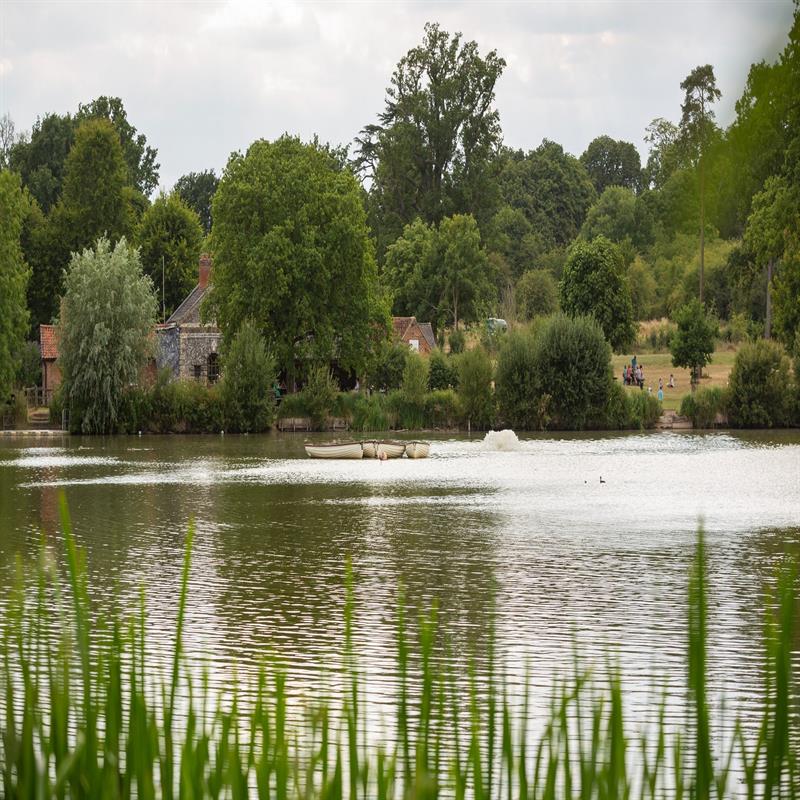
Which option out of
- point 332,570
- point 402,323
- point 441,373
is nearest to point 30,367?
point 402,323

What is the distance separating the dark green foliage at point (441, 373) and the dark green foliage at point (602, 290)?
37.1 feet

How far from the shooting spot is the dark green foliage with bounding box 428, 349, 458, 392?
65750mm

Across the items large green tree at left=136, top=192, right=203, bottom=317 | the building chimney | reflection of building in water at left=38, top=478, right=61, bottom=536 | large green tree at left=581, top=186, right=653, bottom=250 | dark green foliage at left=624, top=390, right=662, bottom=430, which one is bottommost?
reflection of building in water at left=38, top=478, right=61, bottom=536

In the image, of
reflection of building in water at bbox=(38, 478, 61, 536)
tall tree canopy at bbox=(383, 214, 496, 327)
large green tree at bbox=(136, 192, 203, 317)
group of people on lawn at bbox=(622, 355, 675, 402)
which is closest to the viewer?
reflection of building in water at bbox=(38, 478, 61, 536)

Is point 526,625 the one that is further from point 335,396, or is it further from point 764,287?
point 764,287

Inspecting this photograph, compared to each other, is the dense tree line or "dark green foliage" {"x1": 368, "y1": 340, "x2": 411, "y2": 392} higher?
the dense tree line

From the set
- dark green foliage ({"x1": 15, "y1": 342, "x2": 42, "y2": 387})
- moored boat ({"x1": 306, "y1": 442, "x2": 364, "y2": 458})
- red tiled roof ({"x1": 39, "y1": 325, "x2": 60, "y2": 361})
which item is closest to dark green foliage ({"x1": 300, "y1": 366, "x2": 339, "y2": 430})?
moored boat ({"x1": 306, "y1": 442, "x2": 364, "y2": 458})

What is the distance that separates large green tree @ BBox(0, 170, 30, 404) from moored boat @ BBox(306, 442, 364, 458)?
18696 mm

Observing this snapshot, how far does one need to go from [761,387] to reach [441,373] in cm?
1382

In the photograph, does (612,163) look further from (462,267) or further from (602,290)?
(602,290)

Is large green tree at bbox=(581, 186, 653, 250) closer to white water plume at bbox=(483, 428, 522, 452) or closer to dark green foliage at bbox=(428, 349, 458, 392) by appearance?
dark green foliage at bbox=(428, 349, 458, 392)

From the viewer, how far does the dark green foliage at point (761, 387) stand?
200 ft

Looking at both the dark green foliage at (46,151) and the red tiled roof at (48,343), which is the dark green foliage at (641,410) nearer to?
the red tiled roof at (48,343)

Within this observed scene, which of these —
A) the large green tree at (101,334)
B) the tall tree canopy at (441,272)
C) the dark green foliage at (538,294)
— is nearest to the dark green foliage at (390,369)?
the large green tree at (101,334)
